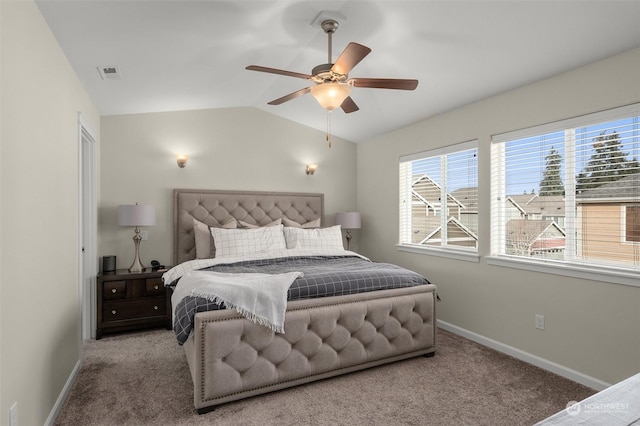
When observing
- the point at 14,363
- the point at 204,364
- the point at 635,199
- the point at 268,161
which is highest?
the point at 268,161

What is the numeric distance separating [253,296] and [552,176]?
2597mm

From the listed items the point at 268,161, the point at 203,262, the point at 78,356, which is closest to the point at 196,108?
the point at 268,161

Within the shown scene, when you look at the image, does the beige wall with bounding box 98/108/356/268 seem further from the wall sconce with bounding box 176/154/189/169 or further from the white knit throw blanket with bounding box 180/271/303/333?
the white knit throw blanket with bounding box 180/271/303/333

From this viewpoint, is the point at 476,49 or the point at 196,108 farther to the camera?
the point at 196,108

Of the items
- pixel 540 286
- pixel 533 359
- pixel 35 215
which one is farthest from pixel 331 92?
pixel 533 359

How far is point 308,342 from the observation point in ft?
8.75

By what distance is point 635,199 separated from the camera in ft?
8.23

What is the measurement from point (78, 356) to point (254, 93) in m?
3.13

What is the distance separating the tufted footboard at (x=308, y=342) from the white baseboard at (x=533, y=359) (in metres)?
0.68

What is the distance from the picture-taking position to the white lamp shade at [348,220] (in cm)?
512

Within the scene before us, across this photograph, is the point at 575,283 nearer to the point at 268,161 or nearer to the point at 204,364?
the point at 204,364

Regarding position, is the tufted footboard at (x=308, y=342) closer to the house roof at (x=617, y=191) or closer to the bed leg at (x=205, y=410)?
the bed leg at (x=205, y=410)

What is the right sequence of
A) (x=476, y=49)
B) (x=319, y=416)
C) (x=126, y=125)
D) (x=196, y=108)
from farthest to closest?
(x=196, y=108) < (x=126, y=125) < (x=476, y=49) < (x=319, y=416)

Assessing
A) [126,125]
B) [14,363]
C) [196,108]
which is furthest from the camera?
[196,108]
